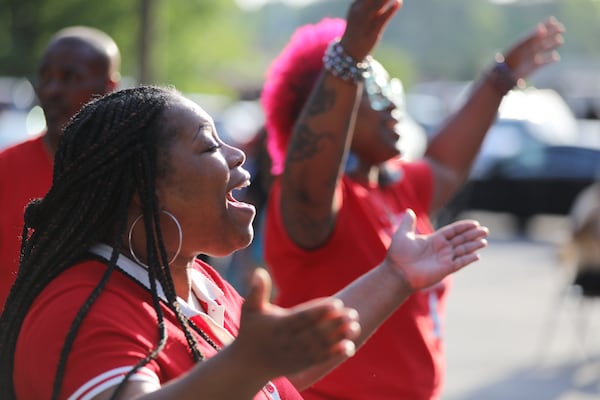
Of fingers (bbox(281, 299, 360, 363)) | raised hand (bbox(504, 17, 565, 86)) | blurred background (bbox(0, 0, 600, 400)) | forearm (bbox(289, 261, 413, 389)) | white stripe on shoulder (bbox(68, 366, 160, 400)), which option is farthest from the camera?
blurred background (bbox(0, 0, 600, 400))

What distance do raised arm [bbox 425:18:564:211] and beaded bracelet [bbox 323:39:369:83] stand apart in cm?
119

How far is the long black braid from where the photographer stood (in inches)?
91.8

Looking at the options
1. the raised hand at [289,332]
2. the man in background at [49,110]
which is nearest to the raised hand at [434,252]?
the raised hand at [289,332]

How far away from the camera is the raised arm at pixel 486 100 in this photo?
444cm

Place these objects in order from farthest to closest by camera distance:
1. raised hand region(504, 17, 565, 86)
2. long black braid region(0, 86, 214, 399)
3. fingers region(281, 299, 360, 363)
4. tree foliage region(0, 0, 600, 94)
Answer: tree foliage region(0, 0, 600, 94) → raised hand region(504, 17, 565, 86) → long black braid region(0, 86, 214, 399) → fingers region(281, 299, 360, 363)

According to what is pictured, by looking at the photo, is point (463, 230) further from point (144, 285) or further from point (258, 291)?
point (258, 291)

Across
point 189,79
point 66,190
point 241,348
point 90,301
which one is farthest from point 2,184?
point 189,79

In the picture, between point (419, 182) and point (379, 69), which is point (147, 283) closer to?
point (379, 69)

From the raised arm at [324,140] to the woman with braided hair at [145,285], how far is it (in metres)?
0.71

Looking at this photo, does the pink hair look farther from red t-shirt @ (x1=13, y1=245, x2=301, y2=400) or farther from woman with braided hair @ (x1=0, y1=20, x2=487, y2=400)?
red t-shirt @ (x1=13, y1=245, x2=301, y2=400)

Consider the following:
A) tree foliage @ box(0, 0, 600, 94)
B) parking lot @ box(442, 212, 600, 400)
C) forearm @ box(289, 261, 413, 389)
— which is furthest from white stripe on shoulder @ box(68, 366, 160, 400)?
tree foliage @ box(0, 0, 600, 94)

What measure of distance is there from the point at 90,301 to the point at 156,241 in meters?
0.29

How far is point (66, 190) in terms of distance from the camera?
239 centimetres

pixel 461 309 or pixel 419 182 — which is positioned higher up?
pixel 419 182
